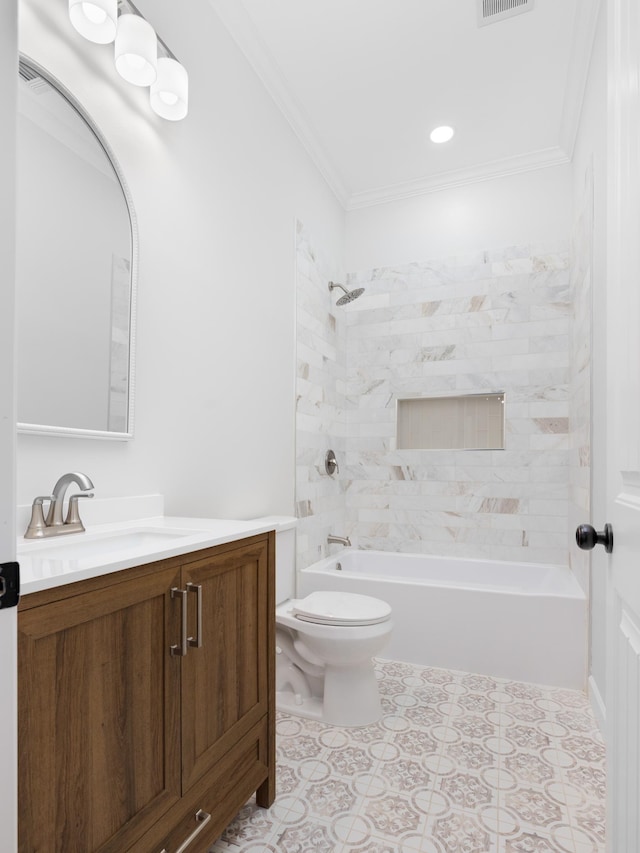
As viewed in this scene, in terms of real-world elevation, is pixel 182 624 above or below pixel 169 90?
below

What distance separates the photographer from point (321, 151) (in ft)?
10.1

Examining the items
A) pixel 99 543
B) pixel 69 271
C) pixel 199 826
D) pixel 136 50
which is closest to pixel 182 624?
pixel 99 543

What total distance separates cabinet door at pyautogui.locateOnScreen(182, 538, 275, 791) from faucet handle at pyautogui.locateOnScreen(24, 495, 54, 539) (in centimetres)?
39

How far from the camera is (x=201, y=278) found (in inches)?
78.0

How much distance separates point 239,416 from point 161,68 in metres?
1.26

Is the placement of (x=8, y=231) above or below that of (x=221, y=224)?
below

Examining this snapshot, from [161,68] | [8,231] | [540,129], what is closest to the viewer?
[8,231]

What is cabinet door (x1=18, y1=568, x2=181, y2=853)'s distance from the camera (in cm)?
79

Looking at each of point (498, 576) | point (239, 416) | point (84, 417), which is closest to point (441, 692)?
point (498, 576)

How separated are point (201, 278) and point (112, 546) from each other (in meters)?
1.09

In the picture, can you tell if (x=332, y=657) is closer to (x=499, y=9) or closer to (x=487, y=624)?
(x=487, y=624)

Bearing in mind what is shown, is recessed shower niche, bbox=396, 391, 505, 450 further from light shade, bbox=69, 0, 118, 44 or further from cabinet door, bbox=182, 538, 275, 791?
light shade, bbox=69, 0, 118, 44

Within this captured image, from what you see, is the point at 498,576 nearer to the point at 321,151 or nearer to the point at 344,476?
the point at 344,476

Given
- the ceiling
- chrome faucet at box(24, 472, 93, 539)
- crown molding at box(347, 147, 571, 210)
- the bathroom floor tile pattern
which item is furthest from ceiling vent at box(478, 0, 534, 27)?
the bathroom floor tile pattern
